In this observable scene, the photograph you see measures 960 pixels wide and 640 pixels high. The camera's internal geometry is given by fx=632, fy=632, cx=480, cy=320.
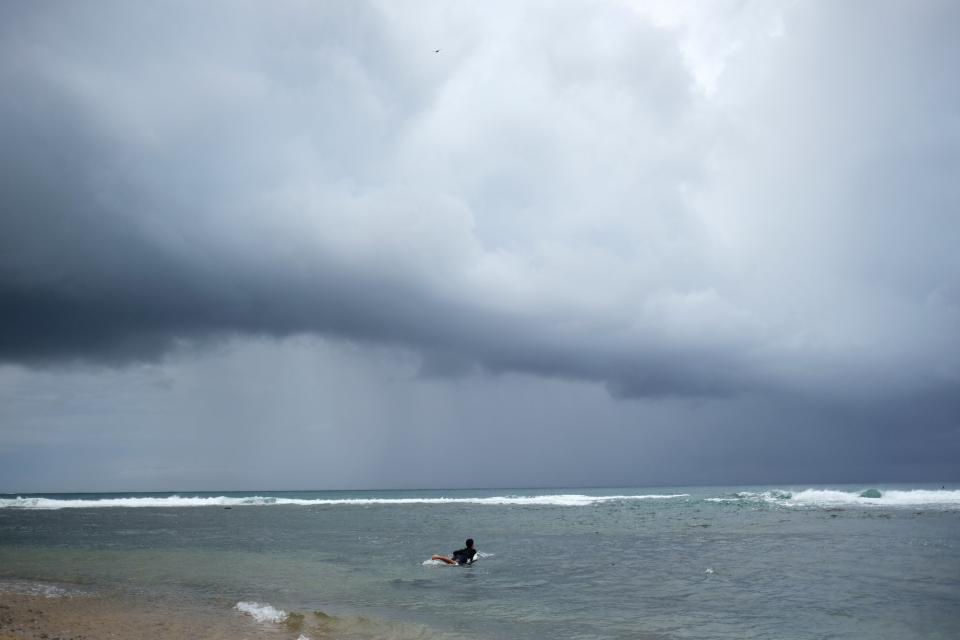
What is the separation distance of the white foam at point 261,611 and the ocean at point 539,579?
2.5 inches

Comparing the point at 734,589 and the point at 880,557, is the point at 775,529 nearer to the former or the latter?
the point at 880,557

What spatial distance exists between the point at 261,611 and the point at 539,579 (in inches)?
371

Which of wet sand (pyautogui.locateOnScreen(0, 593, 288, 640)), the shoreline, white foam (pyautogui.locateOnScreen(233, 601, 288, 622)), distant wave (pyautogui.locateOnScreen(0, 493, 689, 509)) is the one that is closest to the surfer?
white foam (pyautogui.locateOnScreen(233, 601, 288, 622))

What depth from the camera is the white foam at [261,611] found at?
1538 centimetres

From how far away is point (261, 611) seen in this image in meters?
16.0

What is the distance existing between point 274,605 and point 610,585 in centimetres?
1011

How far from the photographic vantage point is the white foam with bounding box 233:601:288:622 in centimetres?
1538

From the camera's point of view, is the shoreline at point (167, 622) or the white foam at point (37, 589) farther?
the white foam at point (37, 589)

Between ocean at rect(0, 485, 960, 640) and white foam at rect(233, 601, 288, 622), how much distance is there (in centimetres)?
6

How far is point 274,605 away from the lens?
17.3 metres

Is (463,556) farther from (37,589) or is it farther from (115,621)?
(37,589)

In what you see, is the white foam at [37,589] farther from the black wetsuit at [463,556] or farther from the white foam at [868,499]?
the white foam at [868,499]

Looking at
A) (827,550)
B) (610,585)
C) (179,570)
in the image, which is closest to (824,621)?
(610,585)

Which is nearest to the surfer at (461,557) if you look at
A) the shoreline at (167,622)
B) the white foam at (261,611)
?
the white foam at (261,611)
